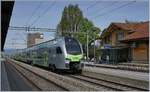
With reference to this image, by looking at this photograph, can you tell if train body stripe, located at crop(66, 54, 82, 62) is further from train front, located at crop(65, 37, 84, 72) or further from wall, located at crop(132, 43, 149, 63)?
wall, located at crop(132, 43, 149, 63)

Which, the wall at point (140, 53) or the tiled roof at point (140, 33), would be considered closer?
the wall at point (140, 53)

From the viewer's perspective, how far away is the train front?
26297 millimetres

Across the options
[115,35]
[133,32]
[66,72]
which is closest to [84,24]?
[115,35]

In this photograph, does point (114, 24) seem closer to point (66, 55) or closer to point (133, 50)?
point (133, 50)

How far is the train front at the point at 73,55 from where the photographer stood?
2630cm

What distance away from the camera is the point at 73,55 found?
1047 inches

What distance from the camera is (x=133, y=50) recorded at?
4622cm

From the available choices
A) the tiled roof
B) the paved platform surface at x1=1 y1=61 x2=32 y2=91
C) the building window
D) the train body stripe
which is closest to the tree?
the building window

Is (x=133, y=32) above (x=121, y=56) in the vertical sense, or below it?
above

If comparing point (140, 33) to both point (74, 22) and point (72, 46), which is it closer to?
point (72, 46)

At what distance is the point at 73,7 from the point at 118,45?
3513cm

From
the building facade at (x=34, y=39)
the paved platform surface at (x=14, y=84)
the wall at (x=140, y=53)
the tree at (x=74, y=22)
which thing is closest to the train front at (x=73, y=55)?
the paved platform surface at (x=14, y=84)

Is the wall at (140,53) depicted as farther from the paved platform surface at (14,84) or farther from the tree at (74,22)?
the tree at (74,22)

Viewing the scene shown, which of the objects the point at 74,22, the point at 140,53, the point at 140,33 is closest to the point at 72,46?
the point at 140,53
